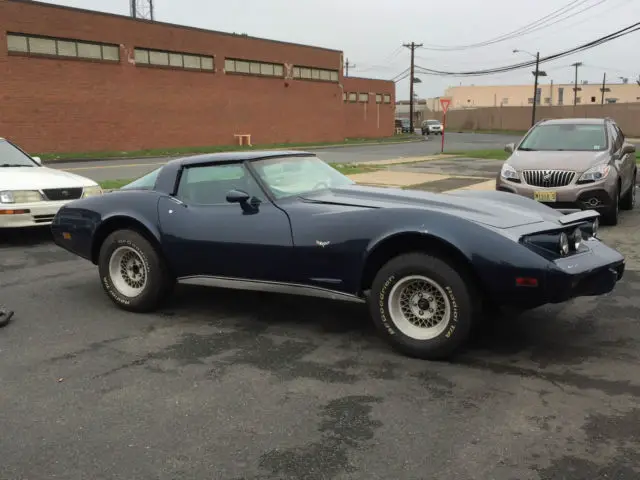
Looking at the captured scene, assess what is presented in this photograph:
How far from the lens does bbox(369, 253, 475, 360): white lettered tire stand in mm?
3916

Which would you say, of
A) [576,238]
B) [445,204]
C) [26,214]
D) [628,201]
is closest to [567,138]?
[628,201]

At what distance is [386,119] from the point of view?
61656 mm

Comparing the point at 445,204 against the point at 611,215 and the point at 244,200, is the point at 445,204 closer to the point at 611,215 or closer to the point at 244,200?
the point at 244,200

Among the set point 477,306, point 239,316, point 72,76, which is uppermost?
point 72,76

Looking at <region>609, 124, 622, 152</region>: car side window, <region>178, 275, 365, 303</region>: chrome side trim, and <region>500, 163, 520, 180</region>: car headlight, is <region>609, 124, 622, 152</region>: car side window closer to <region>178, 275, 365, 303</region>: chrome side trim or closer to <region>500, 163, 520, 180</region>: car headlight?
<region>500, 163, 520, 180</region>: car headlight

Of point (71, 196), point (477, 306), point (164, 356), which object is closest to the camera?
point (477, 306)

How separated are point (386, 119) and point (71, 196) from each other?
55.2 m

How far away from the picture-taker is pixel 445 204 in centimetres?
437

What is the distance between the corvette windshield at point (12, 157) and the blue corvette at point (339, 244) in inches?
168

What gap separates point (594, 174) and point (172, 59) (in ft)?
98.5

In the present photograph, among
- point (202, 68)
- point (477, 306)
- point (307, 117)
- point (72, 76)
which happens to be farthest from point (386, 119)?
point (477, 306)

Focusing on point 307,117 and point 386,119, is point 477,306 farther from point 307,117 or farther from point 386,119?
point 386,119

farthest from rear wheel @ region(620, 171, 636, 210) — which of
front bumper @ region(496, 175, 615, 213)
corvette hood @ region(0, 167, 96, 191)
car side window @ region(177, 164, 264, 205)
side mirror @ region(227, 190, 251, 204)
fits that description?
corvette hood @ region(0, 167, 96, 191)

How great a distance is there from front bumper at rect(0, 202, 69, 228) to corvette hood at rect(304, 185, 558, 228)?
15.9 feet
